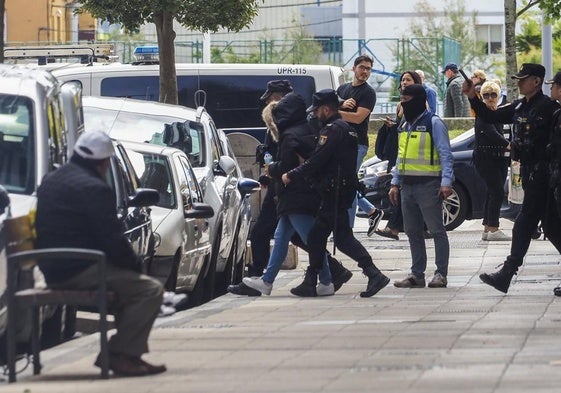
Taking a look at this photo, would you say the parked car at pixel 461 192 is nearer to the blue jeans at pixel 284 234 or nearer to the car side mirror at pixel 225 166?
the car side mirror at pixel 225 166

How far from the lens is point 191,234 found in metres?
13.8

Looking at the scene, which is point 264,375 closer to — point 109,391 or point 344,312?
point 109,391

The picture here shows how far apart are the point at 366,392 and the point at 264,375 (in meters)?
0.85

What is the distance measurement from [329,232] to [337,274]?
0.88 meters

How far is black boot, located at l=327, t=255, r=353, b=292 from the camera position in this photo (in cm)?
1416

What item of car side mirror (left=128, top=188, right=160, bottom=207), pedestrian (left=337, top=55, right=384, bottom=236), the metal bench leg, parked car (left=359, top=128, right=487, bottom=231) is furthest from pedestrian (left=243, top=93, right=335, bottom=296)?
parked car (left=359, top=128, right=487, bottom=231)

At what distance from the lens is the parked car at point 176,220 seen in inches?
521

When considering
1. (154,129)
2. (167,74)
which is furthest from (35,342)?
(167,74)

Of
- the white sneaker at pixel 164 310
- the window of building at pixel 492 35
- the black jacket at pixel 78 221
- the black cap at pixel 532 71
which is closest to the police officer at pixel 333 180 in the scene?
the black cap at pixel 532 71

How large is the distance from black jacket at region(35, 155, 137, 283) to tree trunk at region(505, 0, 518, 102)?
18204 mm

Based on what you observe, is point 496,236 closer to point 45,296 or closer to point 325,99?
point 325,99

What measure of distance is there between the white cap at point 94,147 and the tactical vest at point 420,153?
5.22m

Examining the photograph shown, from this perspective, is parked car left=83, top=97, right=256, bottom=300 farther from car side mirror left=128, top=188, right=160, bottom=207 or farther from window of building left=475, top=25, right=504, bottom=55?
window of building left=475, top=25, right=504, bottom=55

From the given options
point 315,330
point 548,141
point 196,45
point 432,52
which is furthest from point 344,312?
point 432,52
